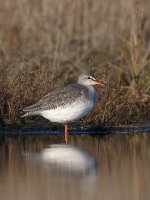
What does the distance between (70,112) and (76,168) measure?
78.7 inches

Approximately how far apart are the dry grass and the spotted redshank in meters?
0.59

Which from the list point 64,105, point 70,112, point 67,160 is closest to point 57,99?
point 64,105

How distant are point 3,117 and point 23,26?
453 cm

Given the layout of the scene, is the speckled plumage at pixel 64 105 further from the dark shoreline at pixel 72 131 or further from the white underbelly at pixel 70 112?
the dark shoreline at pixel 72 131

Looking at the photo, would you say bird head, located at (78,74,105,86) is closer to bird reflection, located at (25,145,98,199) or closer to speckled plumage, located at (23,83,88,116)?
speckled plumage, located at (23,83,88,116)

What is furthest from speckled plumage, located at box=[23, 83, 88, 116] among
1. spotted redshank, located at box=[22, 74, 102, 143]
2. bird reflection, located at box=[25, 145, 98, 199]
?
bird reflection, located at box=[25, 145, 98, 199]

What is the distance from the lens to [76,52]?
1567 cm

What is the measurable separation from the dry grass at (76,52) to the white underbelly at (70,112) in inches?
29.2

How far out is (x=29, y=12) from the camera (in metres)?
16.0

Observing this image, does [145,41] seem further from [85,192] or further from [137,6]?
[85,192]

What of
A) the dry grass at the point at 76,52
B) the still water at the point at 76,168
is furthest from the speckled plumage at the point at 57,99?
the dry grass at the point at 76,52

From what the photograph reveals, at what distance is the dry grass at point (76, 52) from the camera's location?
11930mm

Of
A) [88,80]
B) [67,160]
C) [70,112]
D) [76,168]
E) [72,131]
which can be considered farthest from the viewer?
[72,131]

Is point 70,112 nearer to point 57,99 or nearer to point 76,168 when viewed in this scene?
point 57,99
